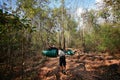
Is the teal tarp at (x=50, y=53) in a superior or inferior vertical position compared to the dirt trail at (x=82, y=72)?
superior

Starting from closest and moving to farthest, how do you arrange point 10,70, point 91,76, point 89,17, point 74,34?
point 91,76, point 10,70, point 89,17, point 74,34

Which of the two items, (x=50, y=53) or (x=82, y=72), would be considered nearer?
(x=82, y=72)

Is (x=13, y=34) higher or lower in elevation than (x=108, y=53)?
higher

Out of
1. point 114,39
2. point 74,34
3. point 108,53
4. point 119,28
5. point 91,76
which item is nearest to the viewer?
point 91,76

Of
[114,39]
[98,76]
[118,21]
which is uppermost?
[118,21]

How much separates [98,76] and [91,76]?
0.54m

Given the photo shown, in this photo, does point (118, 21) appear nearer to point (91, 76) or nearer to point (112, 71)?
point (112, 71)

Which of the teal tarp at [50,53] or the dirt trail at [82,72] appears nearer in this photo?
the dirt trail at [82,72]

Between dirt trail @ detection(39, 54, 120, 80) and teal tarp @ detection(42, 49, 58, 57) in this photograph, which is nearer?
dirt trail @ detection(39, 54, 120, 80)

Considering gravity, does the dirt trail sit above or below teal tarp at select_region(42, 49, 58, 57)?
below

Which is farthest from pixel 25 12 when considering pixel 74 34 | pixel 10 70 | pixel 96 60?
pixel 74 34

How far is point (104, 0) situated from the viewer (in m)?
13.5

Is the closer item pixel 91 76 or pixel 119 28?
pixel 91 76

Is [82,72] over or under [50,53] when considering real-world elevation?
under
